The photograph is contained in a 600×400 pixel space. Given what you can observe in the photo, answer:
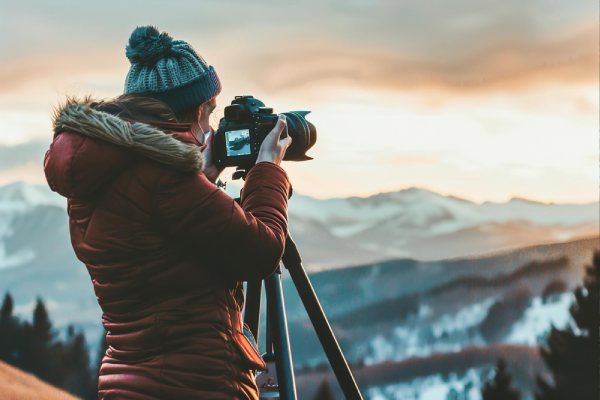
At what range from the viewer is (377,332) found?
4375 millimetres

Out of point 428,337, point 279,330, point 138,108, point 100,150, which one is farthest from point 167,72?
point 428,337

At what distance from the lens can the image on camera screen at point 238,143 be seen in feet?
5.49

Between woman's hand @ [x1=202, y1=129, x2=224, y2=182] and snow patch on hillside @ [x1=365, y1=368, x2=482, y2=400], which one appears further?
snow patch on hillside @ [x1=365, y1=368, x2=482, y2=400]

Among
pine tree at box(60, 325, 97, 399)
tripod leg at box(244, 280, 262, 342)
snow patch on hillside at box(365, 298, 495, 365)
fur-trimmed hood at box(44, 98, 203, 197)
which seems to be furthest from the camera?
pine tree at box(60, 325, 97, 399)

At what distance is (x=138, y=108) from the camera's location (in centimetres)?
143

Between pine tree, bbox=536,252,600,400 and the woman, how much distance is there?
3412mm

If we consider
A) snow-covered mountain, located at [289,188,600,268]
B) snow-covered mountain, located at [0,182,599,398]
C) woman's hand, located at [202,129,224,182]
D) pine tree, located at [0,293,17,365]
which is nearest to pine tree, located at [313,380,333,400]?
snow-covered mountain, located at [0,182,599,398]

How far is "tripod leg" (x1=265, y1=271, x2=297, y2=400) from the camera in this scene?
1.80m

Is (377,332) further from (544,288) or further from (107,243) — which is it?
(107,243)

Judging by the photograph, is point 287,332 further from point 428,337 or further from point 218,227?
point 428,337

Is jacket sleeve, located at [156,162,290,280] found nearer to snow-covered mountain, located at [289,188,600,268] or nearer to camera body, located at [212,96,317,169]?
camera body, located at [212,96,317,169]

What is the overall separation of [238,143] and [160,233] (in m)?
0.35

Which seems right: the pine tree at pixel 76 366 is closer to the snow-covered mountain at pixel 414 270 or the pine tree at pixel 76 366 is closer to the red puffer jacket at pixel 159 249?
the snow-covered mountain at pixel 414 270

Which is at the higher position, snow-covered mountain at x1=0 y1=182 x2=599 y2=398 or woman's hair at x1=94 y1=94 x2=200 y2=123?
woman's hair at x1=94 y1=94 x2=200 y2=123
